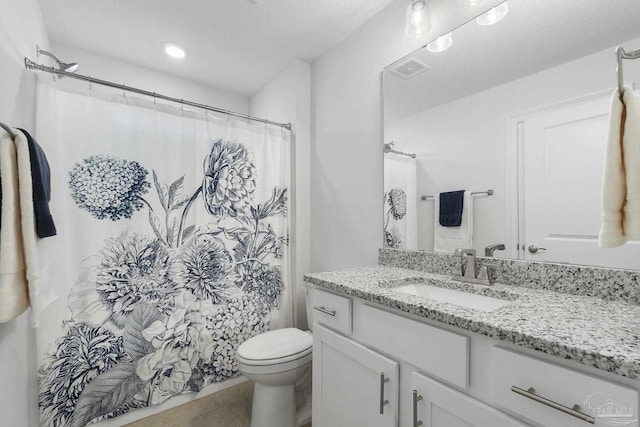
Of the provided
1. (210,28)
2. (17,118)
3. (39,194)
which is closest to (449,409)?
(39,194)

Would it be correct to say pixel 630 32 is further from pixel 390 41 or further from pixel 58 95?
pixel 58 95

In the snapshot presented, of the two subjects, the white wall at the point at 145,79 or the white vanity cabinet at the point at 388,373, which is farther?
the white wall at the point at 145,79

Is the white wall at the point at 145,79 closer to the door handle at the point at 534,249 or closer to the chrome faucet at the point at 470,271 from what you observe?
the chrome faucet at the point at 470,271

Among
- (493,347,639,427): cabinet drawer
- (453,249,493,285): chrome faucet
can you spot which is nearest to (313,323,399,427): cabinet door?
(493,347,639,427): cabinet drawer

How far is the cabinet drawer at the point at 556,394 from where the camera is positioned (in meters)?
0.53

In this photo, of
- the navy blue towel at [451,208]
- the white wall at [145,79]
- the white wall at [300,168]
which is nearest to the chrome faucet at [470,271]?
the navy blue towel at [451,208]

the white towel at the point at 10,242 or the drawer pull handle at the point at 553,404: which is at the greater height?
A: the white towel at the point at 10,242

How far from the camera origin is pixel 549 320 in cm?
71

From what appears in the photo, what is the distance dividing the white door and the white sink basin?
23cm

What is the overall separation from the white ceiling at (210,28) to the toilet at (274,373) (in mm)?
1932

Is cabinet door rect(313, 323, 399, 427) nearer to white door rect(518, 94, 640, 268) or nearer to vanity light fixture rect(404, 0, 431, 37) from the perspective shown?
white door rect(518, 94, 640, 268)

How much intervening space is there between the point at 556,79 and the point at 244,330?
2085mm

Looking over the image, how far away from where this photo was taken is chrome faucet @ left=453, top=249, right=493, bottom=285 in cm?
113

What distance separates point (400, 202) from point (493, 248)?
20.4 inches
